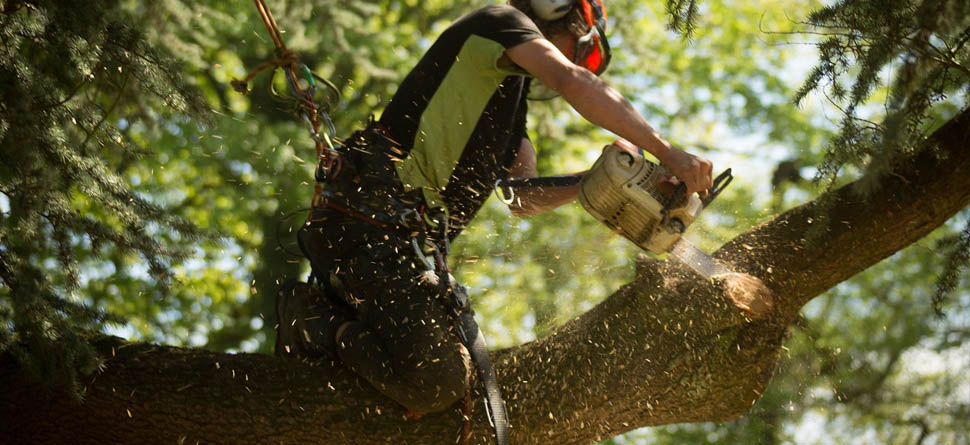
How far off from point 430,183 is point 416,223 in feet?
0.60

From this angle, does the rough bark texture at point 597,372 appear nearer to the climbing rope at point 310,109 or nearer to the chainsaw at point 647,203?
the chainsaw at point 647,203

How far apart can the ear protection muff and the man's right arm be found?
0.41 m

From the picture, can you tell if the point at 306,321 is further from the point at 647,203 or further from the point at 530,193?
the point at 647,203

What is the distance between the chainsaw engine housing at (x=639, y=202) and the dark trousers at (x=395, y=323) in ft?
2.51

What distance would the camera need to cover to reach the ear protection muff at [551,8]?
3.08m

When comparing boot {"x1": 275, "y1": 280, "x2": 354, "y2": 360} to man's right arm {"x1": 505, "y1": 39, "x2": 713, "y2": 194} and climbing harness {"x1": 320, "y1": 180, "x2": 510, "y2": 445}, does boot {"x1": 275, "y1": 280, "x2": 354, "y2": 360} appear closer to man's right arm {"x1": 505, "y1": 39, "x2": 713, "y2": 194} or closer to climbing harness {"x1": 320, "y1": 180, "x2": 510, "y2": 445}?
climbing harness {"x1": 320, "y1": 180, "x2": 510, "y2": 445}

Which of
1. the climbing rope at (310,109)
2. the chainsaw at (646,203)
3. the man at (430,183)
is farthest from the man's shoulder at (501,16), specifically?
the climbing rope at (310,109)

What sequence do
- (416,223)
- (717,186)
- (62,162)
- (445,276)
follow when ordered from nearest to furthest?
(62,162) → (445,276) → (416,223) → (717,186)

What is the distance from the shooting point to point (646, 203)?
9.61ft

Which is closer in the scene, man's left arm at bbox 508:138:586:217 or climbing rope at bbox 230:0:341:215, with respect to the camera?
climbing rope at bbox 230:0:341:215

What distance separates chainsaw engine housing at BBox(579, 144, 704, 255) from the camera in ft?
9.62

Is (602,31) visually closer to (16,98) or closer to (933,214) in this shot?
(933,214)

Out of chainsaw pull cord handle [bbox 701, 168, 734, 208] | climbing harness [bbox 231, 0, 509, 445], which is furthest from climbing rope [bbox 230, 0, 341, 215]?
chainsaw pull cord handle [bbox 701, 168, 734, 208]

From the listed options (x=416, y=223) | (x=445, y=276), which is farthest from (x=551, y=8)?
(x=445, y=276)
